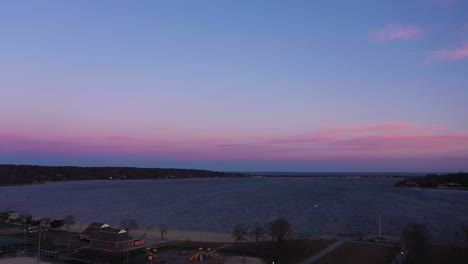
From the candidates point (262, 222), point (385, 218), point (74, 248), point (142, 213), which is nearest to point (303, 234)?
point (262, 222)

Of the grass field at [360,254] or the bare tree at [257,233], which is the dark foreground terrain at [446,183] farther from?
the grass field at [360,254]

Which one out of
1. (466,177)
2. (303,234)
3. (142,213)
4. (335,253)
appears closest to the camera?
(335,253)

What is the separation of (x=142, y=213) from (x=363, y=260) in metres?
57.8

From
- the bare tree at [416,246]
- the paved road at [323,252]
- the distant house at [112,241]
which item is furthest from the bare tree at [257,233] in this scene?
the bare tree at [416,246]

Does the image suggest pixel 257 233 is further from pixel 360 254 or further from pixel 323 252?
pixel 360 254

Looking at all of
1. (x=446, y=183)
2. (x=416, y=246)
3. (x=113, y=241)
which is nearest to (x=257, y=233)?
(x=113, y=241)

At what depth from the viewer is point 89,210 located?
281 feet

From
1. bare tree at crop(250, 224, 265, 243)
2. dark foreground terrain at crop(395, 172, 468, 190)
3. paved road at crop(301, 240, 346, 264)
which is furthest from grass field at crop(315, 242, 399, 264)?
dark foreground terrain at crop(395, 172, 468, 190)

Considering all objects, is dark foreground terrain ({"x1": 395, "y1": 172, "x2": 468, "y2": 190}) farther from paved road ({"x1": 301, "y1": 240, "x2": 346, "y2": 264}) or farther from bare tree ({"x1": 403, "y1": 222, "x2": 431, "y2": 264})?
bare tree ({"x1": 403, "y1": 222, "x2": 431, "y2": 264})

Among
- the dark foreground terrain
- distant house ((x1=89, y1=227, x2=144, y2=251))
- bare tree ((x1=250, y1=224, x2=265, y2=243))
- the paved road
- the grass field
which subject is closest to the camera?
the grass field

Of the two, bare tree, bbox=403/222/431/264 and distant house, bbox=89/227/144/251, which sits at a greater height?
bare tree, bbox=403/222/431/264

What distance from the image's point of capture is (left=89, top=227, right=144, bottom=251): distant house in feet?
123

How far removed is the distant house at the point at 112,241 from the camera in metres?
37.4

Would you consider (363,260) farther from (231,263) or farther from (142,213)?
(142,213)
